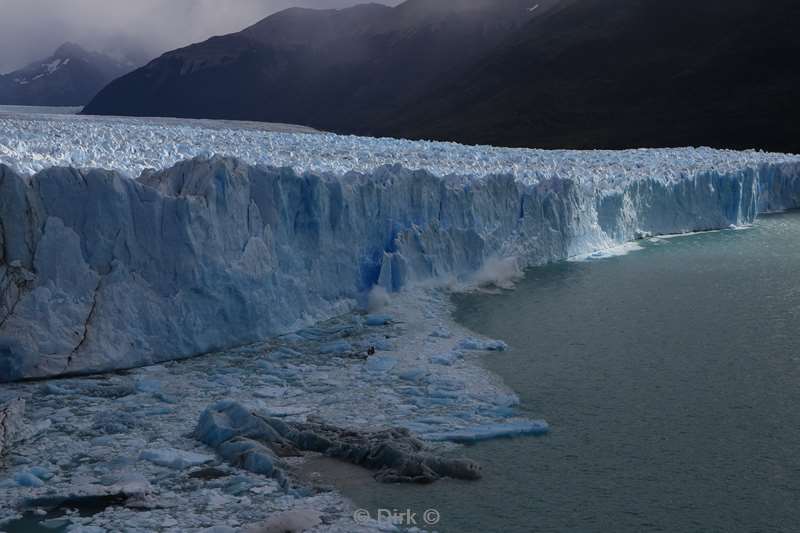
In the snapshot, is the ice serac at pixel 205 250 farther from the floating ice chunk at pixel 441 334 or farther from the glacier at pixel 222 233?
the floating ice chunk at pixel 441 334

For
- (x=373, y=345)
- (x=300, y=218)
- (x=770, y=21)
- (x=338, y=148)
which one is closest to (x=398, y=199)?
(x=300, y=218)

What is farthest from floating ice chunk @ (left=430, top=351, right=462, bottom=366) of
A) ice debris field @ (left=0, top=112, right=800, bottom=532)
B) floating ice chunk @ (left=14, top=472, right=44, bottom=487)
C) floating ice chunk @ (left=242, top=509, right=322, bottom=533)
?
floating ice chunk @ (left=14, top=472, right=44, bottom=487)

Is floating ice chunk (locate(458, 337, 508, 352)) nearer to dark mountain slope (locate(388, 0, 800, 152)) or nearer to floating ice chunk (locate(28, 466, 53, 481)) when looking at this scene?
floating ice chunk (locate(28, 466, 53, 481))

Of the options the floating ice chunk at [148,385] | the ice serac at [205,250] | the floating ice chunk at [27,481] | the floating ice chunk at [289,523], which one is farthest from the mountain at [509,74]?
the floating ice chunk at [27,481]

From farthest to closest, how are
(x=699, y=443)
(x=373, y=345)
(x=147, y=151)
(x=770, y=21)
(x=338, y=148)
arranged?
1. (x=770, y=21)
2. (x=338, y=148)
3. (x=147, y=151)
4. (x=373, y=345)
5. (x=699, y=443)

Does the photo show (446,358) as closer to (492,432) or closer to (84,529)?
(492,432)

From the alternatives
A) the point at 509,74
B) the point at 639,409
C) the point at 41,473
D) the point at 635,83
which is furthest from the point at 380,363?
the point at 509,74

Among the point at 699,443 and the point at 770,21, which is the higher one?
the point at 770,21

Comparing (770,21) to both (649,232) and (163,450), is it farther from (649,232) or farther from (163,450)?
(163,450)
